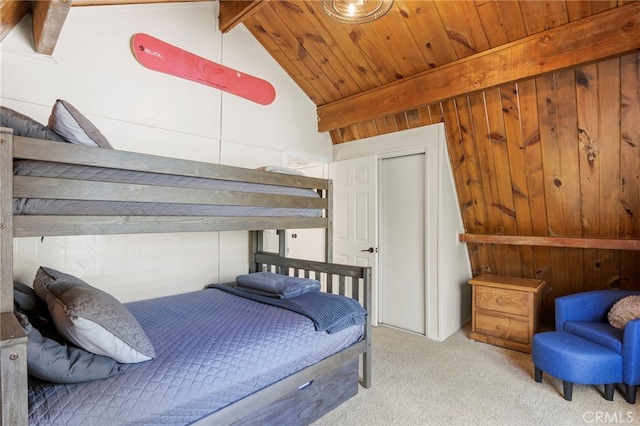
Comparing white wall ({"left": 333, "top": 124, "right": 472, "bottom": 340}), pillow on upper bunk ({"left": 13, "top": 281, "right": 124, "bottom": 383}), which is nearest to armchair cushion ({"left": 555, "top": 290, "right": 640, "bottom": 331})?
white wall ({"left": 333, "top": 124, "right": 472, "bottom": 340})

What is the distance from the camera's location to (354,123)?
357 cm

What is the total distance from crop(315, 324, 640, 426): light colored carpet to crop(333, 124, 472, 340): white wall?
47 centimetres

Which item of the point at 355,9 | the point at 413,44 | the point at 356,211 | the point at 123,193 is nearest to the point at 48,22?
the point at 123,193

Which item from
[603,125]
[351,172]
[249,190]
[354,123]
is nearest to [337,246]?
[351,172]

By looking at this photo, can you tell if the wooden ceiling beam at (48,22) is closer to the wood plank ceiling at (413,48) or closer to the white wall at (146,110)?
the white wall at (146,110)

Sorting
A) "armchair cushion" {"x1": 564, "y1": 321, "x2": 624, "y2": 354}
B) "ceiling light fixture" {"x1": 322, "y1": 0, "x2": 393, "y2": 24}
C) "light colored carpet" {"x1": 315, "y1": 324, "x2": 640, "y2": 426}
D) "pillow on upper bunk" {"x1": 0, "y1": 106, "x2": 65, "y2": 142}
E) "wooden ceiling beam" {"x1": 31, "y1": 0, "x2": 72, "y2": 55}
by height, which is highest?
"ceiling light fixture" {"x1": 322, "y1": 0, "x2": 393, "y2": 24}

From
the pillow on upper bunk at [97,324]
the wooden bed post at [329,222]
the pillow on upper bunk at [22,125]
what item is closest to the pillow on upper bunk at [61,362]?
the pillow on upper bunk at [97,324]

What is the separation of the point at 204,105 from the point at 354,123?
156cm

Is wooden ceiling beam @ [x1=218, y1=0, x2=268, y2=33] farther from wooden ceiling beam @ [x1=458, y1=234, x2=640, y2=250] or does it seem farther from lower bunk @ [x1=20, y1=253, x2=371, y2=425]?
wooden ceiling beam @ [x1=458, y1=234, x2=640, y2=250]

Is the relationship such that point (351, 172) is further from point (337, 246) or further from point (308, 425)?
point (308, 425)

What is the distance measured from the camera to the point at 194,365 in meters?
1.42

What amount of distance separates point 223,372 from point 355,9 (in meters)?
2.03

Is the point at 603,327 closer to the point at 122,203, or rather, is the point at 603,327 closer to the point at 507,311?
the point at 507,311

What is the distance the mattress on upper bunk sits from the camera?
1.28 metres
